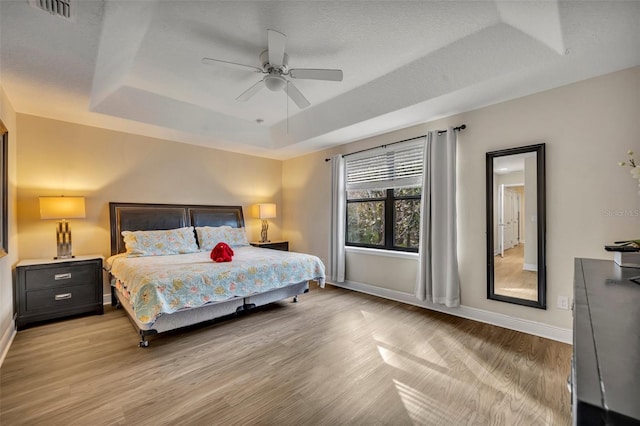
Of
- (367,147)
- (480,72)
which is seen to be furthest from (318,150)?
(480,72)

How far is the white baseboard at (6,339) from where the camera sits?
2.47 meters

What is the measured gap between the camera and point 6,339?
2625mm

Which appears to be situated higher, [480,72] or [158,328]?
[480,72]

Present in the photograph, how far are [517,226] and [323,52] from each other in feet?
8.90

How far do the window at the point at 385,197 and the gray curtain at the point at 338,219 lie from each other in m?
0.14

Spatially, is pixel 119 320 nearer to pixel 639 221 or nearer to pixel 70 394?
pixel 70 394

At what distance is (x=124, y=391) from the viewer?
2.03 m

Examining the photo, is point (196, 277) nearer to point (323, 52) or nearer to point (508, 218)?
point (323, 52)

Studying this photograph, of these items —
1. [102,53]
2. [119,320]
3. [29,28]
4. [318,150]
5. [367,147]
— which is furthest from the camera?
[318,150]

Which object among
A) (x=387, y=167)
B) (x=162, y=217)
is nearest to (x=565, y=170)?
(x=387, y=167)

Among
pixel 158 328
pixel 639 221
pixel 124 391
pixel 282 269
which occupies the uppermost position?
pixel 639 221

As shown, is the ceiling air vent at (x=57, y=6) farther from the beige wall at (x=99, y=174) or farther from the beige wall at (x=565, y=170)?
the beige wall at (x=565, y=170)

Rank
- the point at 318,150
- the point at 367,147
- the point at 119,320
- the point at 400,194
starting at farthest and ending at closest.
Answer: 1. the point at 318,150
2. the point at 367,147
3. the point at 400,194
4. the point at 119,320

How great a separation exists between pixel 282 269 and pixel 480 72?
296 centimetres
